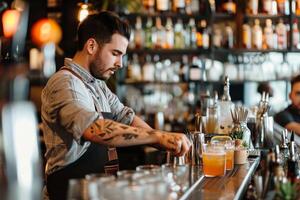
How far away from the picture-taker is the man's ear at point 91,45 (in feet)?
8.50

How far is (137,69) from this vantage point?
6.39m

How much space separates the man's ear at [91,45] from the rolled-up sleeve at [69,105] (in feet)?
0.78

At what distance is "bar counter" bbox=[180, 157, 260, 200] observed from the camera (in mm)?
2010

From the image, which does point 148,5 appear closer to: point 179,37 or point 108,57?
point 179,37

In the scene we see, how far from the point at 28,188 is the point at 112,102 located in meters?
1.75

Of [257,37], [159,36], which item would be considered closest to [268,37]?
[257,37]

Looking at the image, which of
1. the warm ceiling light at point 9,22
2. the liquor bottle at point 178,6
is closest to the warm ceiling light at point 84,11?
the warm ceiling light at point 9,22

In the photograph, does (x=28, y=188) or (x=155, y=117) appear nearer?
(x=28, y=188)

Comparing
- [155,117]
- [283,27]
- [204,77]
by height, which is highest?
[283,27]

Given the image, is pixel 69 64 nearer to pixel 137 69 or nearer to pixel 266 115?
pixel 266 115

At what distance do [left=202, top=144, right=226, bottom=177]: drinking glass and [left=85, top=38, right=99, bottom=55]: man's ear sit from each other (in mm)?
718

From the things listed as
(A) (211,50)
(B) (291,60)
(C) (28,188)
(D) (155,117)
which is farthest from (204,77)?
(C) (28,188)

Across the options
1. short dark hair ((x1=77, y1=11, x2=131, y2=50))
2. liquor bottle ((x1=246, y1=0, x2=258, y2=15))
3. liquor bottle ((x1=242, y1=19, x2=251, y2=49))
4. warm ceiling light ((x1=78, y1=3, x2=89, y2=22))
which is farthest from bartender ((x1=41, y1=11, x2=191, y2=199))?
liquor bottle ((x1=246, y1=0, x2=258, y2=15))

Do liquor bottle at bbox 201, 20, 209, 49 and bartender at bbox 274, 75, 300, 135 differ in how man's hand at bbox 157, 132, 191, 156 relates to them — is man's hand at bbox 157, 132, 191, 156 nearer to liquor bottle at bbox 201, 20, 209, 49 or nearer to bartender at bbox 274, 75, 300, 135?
bartender at bbox 274, 75, 300, 135
